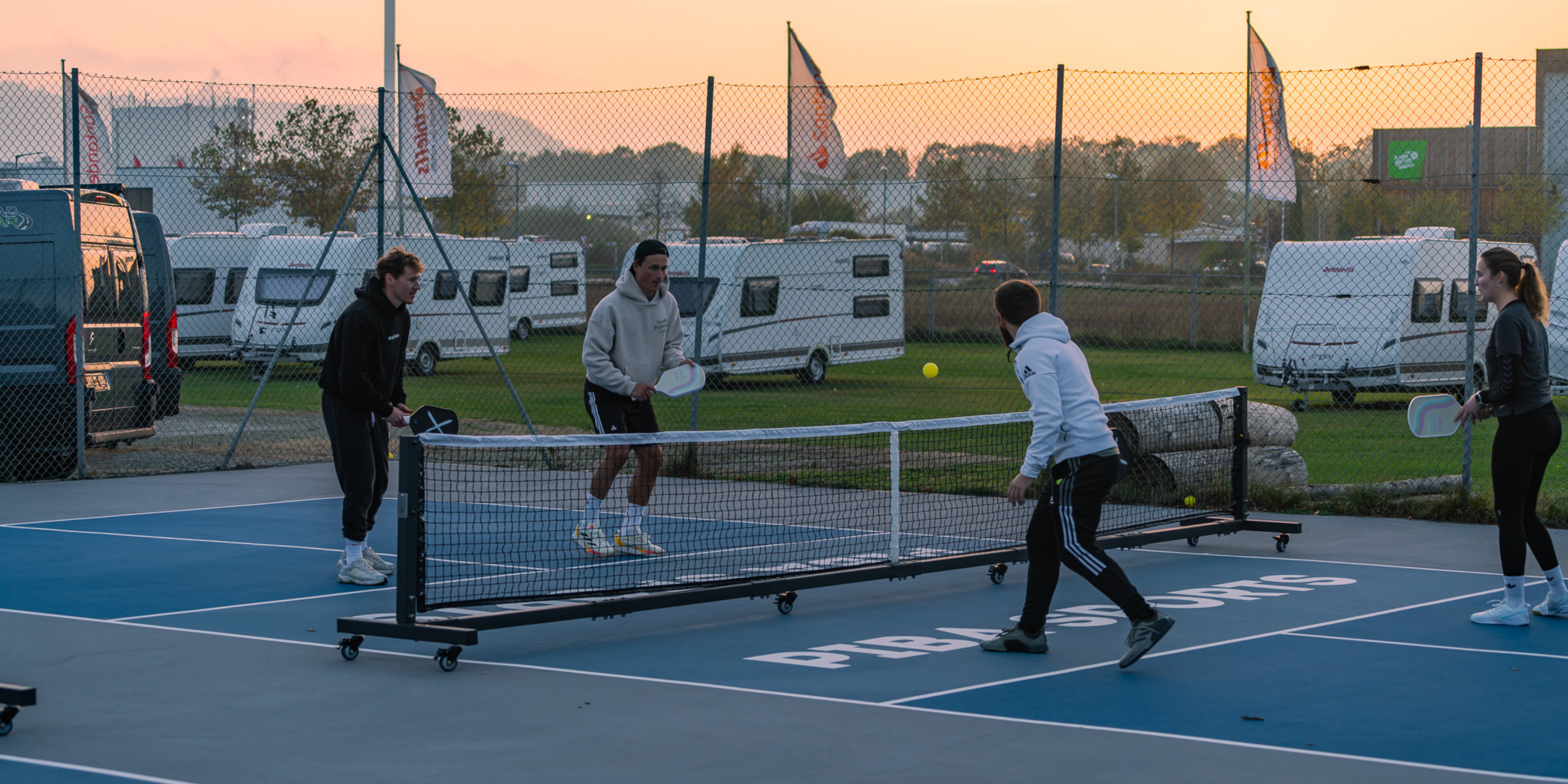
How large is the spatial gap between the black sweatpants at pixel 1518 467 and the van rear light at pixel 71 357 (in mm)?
10773

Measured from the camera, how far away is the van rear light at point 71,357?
1299 centimetres

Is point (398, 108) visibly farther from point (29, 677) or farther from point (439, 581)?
point (29, 677)

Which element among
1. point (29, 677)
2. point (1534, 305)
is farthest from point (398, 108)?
point (1534, 305)

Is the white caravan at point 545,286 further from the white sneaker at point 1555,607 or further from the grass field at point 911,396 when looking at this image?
the white sneaker at point 1555,607

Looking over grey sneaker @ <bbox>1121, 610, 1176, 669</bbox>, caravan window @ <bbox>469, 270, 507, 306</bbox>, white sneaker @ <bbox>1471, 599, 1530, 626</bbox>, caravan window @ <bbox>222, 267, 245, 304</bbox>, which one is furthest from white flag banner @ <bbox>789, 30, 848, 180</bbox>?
caravan window @ <bbox>222, 267, 245, 304</bbox>

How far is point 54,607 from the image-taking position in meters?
7.72

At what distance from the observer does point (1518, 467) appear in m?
7.30

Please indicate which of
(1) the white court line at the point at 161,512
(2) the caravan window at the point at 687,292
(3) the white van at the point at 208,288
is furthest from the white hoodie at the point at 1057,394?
(3) the white van at the point at 208,288

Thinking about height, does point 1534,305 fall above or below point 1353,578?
above

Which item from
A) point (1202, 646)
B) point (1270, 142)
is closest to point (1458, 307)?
point (1270, 142)

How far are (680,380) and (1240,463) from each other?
371 centimetres

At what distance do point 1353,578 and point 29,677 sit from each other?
6.63m

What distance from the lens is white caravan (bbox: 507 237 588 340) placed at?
3672 cm

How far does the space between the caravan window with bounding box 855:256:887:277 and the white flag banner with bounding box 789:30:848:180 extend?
347 inches
